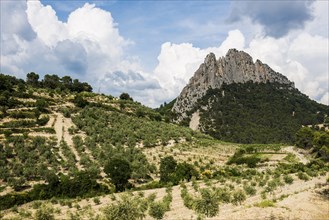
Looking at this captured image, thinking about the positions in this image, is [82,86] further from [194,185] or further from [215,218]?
[215,218]

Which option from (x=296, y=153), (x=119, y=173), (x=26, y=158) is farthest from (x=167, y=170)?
(x=296, y=153)

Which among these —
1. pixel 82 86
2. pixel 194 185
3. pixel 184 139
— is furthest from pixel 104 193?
pixel 82 86

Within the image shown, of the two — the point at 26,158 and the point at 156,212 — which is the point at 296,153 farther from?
the point at 156,212

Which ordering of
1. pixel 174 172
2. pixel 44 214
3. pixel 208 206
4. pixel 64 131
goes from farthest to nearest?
1. pixel 64 131
2. pixel 174 172
3. pixel 44 214
4. pixel 208 206

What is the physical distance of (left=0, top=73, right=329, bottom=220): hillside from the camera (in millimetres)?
41500

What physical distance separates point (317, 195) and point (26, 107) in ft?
275

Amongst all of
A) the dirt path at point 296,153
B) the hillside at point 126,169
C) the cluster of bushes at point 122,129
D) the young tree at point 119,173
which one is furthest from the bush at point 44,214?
the dirt path at point 296,153

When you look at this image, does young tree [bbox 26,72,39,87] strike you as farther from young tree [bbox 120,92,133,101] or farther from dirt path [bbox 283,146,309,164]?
dirt path [bbox 283,146,309,164]

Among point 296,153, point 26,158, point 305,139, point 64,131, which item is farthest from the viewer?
point 305,139

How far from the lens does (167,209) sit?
141ft

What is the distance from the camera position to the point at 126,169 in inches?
2445

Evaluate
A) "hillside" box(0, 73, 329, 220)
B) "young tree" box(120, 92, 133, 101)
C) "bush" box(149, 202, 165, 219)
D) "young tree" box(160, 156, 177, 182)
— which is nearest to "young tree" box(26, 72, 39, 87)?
"hillside" box(0, 73, 329, 220)

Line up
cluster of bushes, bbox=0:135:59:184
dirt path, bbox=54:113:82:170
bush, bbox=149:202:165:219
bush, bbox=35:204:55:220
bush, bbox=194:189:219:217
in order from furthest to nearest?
dirt path, bbox=54:113:82:170 → cluster of bushes, bbox=0:135:59:184 → bush, bbox=35:204:55:220 → bush, bbox=149:202:165:219 → bush, bbox=194:189:219:217

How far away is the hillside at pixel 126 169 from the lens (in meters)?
41.5
